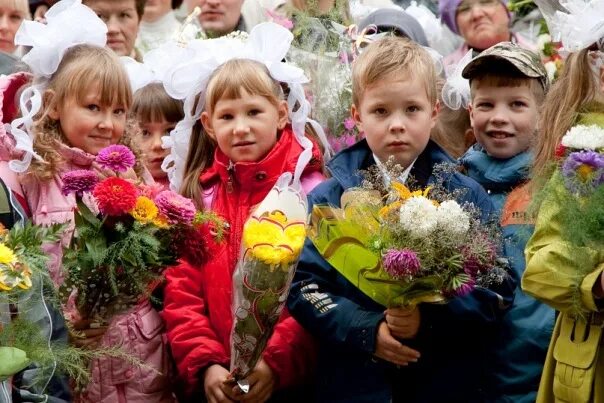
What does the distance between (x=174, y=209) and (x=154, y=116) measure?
145 centimetres

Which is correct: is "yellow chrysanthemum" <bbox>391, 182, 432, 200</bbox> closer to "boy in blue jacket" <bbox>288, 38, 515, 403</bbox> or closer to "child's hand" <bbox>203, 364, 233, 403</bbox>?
"boy in blue jacket" <bbox>288, 38, 515, 403</bbox>

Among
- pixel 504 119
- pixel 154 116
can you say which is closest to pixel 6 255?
pixel 154 116

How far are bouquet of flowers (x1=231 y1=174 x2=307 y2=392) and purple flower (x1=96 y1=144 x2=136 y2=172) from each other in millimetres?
550

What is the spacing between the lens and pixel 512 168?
5.77 meters

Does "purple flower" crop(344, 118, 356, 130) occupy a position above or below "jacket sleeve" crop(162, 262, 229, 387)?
above

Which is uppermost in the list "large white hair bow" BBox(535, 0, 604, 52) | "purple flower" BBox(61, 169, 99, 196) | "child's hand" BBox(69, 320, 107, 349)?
"large white hair bow" BBox(535, 0, 604, 52)

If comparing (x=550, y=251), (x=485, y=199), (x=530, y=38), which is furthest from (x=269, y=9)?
(x=550, y=251)

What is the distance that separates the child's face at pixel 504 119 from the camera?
5.89 m

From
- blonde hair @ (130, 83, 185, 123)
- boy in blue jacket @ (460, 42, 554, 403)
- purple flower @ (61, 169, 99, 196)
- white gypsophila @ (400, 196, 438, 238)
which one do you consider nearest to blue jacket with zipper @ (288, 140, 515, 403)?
boy in blue jacket @ (460, 42, 554, 403)

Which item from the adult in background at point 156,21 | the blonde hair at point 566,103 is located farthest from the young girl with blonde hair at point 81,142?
the adult in background at point 156,21

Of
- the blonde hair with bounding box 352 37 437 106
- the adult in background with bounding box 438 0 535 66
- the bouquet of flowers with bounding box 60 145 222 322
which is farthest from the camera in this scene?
the adult in background with bounding box 438 0 535 66

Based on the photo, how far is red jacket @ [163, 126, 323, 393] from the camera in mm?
5488

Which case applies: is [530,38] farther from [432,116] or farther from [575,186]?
[575,186]

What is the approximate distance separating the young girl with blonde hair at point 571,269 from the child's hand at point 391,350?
0.51 meters
